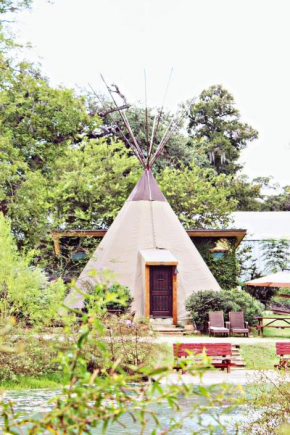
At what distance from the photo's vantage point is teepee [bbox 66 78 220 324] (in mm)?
20188

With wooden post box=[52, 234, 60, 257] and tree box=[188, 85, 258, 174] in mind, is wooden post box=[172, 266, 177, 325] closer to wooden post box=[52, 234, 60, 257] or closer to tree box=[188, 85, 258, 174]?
wooden post box=[52, 234, 60, 257]

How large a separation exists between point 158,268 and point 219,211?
9.37 meters

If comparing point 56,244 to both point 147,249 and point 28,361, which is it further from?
point 28,361

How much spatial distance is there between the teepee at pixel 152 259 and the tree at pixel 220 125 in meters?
21.6

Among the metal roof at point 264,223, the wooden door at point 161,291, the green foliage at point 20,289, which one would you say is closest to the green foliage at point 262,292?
the metal roof at point 264,223

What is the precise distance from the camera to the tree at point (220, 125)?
4306cm

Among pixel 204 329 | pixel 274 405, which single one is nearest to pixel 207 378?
pixel 274 405

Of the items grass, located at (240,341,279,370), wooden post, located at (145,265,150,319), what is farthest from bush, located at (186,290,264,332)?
grass, located at (240,341,279,370)

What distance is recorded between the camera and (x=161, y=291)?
20.5m

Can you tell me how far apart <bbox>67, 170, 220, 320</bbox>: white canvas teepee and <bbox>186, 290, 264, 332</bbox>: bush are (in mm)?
1018

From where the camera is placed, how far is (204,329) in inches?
754

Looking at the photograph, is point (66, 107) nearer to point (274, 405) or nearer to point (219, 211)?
point (219, 211)

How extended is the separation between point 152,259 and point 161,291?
1092 mm

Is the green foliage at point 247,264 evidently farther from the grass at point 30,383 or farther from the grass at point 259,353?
the grass at point 30,383
